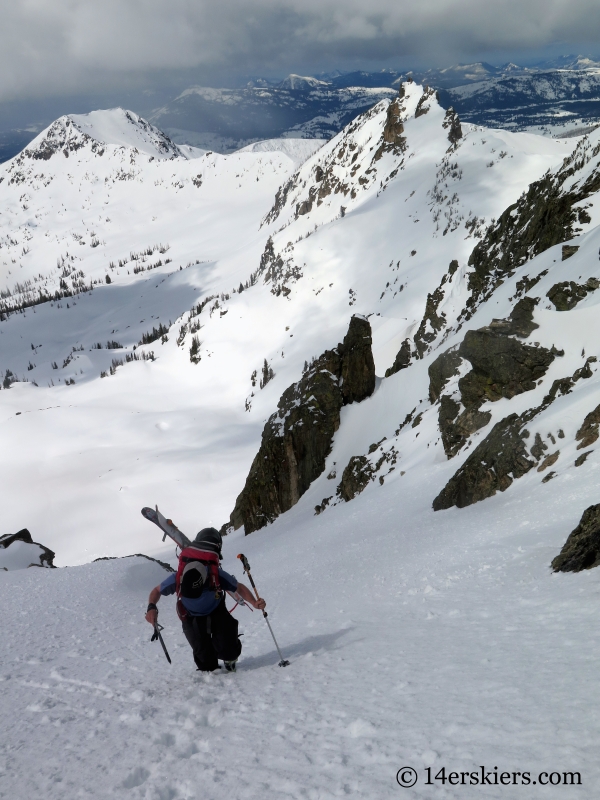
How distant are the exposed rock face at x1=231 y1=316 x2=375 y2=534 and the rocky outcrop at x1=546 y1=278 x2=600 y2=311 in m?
15.5

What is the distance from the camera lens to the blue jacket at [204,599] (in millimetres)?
5387

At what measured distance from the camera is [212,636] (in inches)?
220

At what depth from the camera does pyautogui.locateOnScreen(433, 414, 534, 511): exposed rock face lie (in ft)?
39.7

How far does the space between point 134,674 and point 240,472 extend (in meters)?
40.3

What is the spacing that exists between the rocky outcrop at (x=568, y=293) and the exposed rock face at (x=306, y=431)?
1553cm

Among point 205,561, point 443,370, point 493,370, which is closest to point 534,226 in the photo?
point 443,370

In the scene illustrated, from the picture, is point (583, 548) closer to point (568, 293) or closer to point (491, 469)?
point (491, 469)

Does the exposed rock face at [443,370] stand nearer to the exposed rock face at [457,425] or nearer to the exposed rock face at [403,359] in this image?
the exposed rock face at [457,425]

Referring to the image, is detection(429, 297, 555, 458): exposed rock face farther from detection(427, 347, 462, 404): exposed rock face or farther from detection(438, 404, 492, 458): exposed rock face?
detection(427, 347, 462, 404): exposed rock face

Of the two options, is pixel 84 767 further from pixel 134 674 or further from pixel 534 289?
pixel 534 289

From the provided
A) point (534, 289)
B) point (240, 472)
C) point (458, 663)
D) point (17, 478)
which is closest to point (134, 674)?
point (458, 663)

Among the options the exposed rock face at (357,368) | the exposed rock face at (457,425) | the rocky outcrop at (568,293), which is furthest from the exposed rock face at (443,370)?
the exposed rock face at (357,368)

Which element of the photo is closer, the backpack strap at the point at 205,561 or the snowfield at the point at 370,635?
the snowfield at the point at 370,635

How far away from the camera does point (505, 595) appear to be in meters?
6.24
